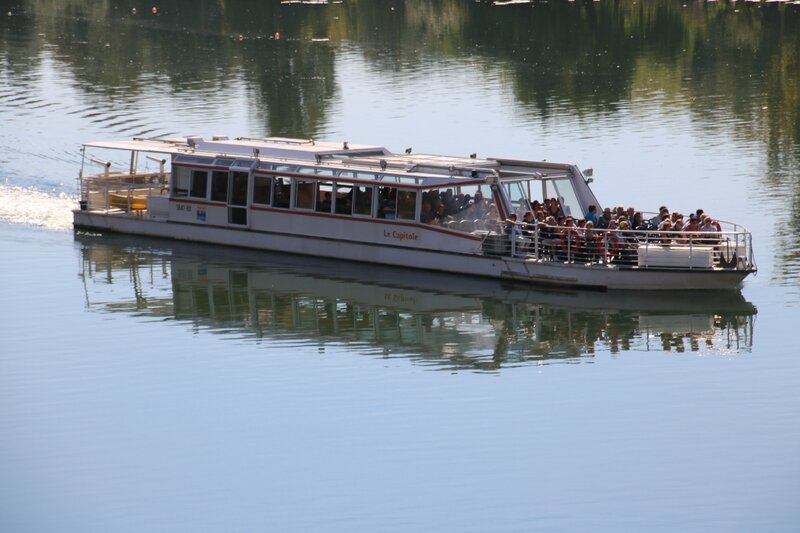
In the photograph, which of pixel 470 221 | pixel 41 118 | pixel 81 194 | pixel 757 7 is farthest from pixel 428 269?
pixel 757 7

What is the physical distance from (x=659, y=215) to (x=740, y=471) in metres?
16.5

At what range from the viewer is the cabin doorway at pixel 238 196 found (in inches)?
1993

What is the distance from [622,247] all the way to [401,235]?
23.8 feet

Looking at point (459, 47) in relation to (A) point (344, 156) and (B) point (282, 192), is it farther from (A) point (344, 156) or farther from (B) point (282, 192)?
(B) point (282, 192)

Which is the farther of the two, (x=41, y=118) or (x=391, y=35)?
(x=391, y=35)

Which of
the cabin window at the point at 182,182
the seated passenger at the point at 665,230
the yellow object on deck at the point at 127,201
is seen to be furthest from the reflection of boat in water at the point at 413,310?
the yellow object on deck at the point at 127,201

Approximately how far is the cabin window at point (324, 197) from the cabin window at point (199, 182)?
4.85 m

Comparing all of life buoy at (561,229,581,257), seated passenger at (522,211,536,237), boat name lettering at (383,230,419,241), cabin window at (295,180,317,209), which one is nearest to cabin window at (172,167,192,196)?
cabin window at (295,180,317,209)

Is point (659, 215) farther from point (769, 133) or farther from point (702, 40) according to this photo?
point (702, 40)

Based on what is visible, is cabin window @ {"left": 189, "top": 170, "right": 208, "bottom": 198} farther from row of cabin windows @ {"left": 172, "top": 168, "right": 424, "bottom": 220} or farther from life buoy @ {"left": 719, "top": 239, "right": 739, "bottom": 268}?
life buoy @ {"left": 719, "top": 239, "right": 739, "bottom": 268}

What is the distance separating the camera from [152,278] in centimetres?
4866

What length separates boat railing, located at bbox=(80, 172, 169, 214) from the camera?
5497 centimetres

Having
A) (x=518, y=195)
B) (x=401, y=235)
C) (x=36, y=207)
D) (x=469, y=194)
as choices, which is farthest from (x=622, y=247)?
(x=36, y=207)

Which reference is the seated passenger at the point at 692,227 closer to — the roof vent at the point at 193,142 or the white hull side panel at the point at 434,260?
the white hull side panel at the point at 434,260
